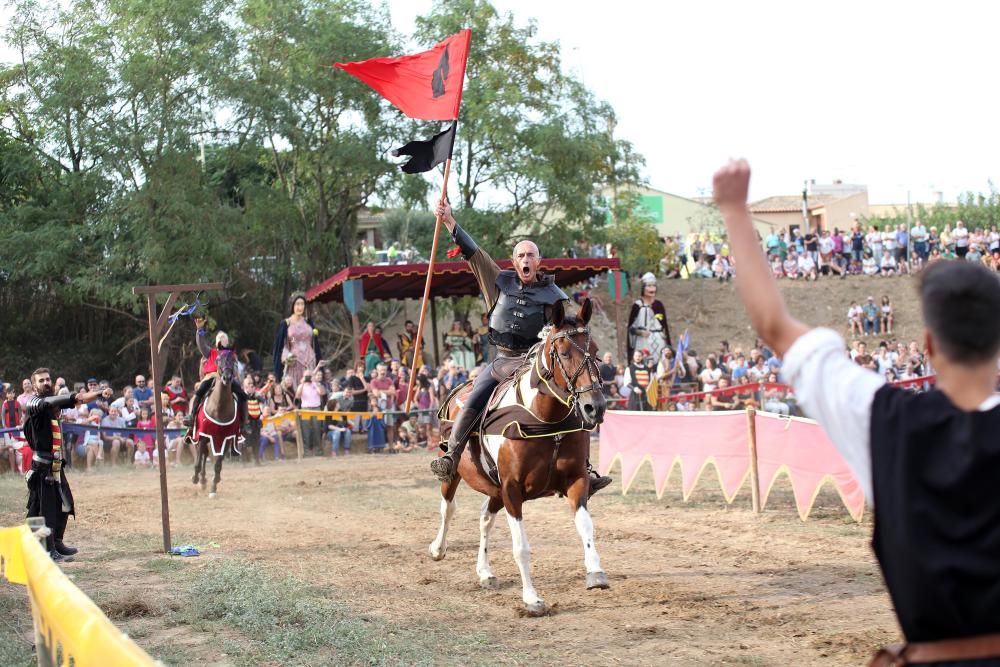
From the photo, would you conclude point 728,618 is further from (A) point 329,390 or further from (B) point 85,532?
(A) point 329,390

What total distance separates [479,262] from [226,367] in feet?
30.1

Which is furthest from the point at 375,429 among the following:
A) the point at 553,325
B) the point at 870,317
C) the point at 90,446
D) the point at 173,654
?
the point at 870,317

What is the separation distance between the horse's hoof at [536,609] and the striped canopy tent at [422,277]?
16.7 metres

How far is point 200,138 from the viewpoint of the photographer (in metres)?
33.2

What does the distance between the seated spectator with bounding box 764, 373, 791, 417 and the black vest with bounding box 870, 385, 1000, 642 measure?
19516 millimetres

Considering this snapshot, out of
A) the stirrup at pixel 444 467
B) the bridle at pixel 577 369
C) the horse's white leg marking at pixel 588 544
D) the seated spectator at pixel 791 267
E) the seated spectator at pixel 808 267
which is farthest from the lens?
the seated spectator at pixel 791 267

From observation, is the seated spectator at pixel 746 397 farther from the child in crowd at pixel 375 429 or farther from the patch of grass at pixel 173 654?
the patch of grass at pixel 173 654

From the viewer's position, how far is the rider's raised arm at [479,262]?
33.0 ft

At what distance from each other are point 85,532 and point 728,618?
862cm

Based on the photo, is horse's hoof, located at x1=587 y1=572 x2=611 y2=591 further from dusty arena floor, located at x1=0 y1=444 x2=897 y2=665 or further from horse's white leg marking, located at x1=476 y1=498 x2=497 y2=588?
horse's white leg marking, located at x1=476 y1=498 x2=497 y2=588

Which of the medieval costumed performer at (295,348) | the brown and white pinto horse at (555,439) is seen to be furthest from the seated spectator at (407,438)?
the brown and white pinto horse at (555,439)

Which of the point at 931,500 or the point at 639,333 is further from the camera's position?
the point at 639,333

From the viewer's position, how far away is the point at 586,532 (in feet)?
29.6

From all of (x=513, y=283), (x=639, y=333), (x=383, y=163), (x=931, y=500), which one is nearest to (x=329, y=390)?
(x=639, y=333)
